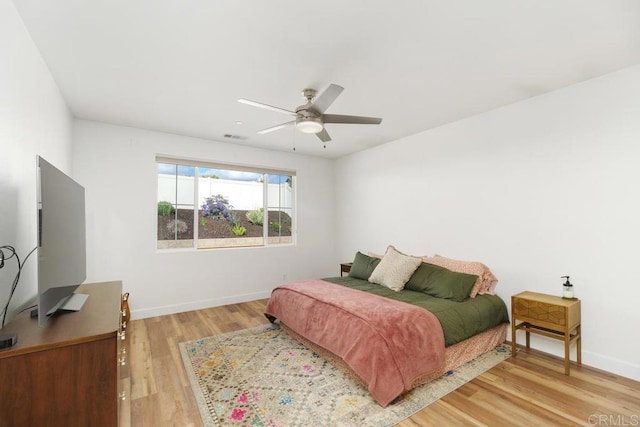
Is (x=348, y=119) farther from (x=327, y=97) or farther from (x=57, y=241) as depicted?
(x=57, y=241)

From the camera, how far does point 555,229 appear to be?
9.57ft

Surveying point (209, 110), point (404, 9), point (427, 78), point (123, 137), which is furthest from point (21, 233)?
point (427, 78)

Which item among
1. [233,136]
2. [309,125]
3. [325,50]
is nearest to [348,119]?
[309,125]

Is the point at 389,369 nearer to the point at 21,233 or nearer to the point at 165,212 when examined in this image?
the point at 21,233

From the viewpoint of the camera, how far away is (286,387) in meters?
2.39

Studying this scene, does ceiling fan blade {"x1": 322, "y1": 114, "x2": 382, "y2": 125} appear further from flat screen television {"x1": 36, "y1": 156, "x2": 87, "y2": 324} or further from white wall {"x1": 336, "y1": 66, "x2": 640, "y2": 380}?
flat screen television {"x1": 36, "y1": 156, "x2": 87, "y2": 324}

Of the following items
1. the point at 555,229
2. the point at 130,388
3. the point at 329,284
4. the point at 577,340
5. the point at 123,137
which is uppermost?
the point at 123,137

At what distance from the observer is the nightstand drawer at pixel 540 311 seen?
2.57 metres

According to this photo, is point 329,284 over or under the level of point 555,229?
under

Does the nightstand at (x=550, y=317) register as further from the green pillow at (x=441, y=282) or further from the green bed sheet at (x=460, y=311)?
the green pillow at (x=441, y=282)

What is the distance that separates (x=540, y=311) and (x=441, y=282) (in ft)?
2.97

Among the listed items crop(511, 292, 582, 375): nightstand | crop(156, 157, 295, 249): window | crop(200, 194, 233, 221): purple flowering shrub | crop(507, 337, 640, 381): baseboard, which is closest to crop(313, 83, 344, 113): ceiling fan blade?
crop(511, 292, 582, 375): nightstand

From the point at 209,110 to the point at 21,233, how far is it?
6.79 feet

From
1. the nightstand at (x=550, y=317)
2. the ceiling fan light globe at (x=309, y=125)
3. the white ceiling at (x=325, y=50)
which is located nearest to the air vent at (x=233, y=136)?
the white ceiling at (x=325, y=50)
